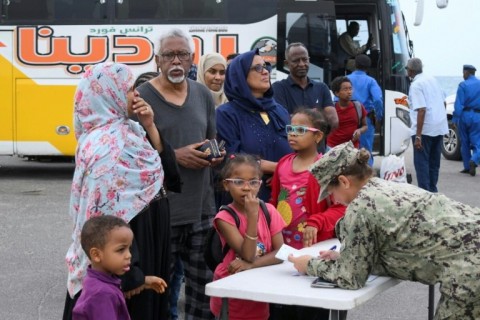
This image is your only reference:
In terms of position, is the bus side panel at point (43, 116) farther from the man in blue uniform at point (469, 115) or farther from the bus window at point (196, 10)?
the man in blue uniform at point (469, 115)

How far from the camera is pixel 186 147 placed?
550 centimetres

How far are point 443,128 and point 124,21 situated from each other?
5000 mm

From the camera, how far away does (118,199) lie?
4.64m

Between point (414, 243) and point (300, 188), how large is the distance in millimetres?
1437

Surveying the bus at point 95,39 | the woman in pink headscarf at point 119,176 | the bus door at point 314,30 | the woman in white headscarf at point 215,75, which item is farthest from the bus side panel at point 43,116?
the woman in pink headscarf at point 119,176

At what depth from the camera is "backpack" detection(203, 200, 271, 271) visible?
5.19 meters

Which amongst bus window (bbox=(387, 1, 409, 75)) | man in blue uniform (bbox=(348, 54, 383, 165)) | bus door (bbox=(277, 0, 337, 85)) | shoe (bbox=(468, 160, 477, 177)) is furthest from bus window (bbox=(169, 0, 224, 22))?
shoe (bbox=(468, 160, 477, 177))

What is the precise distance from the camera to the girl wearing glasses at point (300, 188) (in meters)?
5.56

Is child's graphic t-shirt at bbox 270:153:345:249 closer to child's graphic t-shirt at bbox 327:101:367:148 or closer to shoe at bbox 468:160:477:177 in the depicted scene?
child's graphic t-shirt at bbox 327:101:367:148

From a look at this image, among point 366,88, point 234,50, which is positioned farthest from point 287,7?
point 366,88

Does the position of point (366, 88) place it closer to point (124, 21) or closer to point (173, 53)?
point (124, 21)

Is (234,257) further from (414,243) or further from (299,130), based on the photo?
(414,243)

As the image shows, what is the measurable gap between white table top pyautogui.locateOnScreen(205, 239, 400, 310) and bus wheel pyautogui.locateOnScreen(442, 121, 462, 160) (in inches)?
579

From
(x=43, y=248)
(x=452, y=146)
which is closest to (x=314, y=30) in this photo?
(x=452, y=146)
